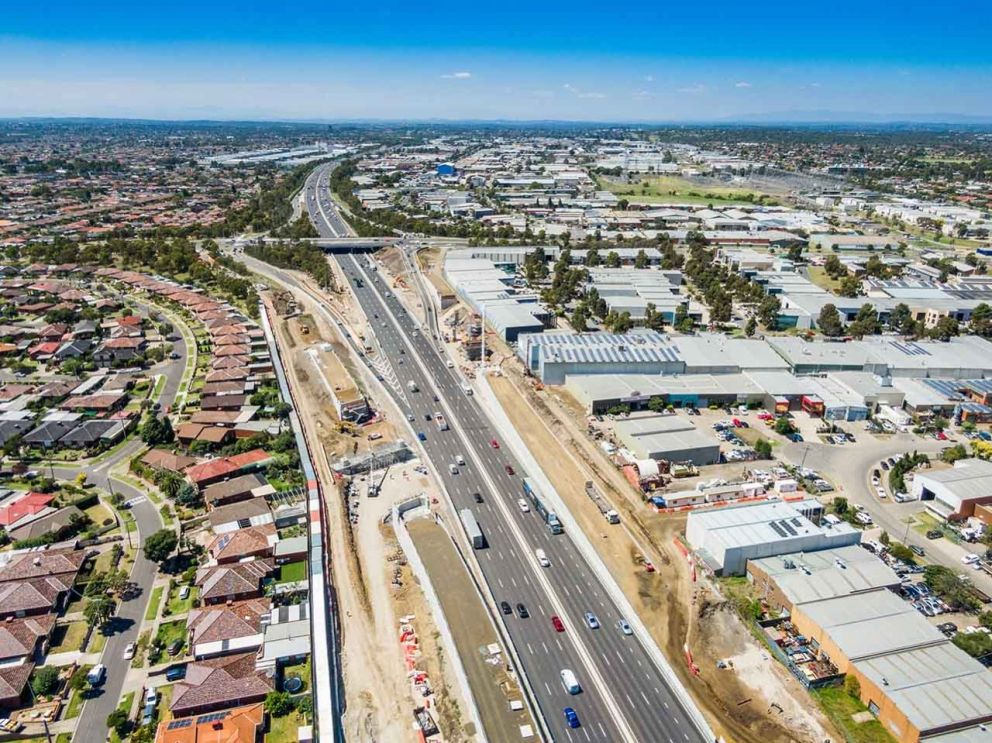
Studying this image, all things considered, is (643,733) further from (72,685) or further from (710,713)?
(72,685)

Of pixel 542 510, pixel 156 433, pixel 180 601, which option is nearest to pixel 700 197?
pixel 542 510

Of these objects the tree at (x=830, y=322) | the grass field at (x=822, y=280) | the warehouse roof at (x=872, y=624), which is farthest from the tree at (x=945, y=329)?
the warehouse roof at (x=872, y=624)

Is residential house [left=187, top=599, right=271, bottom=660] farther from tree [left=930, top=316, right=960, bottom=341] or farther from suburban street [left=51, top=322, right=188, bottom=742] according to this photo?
tree [left=930, top=316, right=960, bottom=341]

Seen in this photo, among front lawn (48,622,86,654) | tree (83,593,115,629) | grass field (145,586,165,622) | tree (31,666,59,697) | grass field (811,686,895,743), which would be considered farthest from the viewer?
grass field (145,586,165,622)

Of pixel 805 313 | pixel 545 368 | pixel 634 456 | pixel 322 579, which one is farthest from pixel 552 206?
pixel 322 579

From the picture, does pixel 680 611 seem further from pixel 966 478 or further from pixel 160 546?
pixel 160 546

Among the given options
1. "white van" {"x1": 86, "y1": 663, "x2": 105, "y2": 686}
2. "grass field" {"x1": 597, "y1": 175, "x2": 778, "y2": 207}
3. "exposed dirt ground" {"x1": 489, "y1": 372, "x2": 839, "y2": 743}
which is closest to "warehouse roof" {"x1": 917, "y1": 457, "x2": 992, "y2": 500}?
"exposed dirt ground" {"x1": 489, "y1": 372, "x2": 839, "y2": 743}
